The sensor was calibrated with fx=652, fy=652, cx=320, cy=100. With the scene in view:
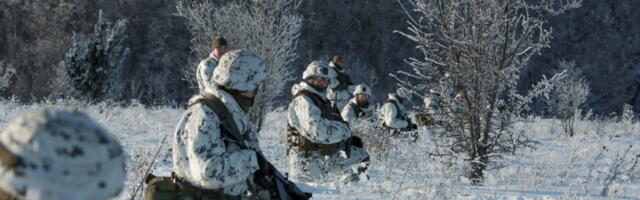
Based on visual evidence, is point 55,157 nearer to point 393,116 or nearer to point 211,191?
point 211,191

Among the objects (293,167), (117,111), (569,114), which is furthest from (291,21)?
(569,114)

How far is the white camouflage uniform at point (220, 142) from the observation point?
314 cm

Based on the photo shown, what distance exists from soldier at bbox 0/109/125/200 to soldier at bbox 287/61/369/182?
5010 millimetres

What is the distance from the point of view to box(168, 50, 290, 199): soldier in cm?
315

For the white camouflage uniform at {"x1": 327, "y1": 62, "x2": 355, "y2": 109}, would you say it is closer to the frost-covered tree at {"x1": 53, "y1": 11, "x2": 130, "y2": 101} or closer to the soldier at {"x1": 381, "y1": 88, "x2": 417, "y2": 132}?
the soldier at {"x1": 381, "y1": 88, "x2": 417, "y2": 132}

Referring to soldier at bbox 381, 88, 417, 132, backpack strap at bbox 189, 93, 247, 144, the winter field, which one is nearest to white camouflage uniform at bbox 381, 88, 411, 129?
soldier at bbox 381, 88, 417, 132

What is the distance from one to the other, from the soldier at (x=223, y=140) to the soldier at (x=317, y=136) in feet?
9.35

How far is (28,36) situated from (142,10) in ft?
22.7

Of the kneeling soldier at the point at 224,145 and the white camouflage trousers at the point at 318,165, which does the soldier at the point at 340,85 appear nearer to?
the white camouflage trousers at the point at 318,165

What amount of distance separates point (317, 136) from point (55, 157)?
209 inches

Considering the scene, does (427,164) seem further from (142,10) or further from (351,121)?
(142,10)

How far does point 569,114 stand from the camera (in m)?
17.4

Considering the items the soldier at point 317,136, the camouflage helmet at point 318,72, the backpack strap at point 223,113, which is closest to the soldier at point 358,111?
the soldier at point 317,136

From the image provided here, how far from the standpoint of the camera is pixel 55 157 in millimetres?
1254
